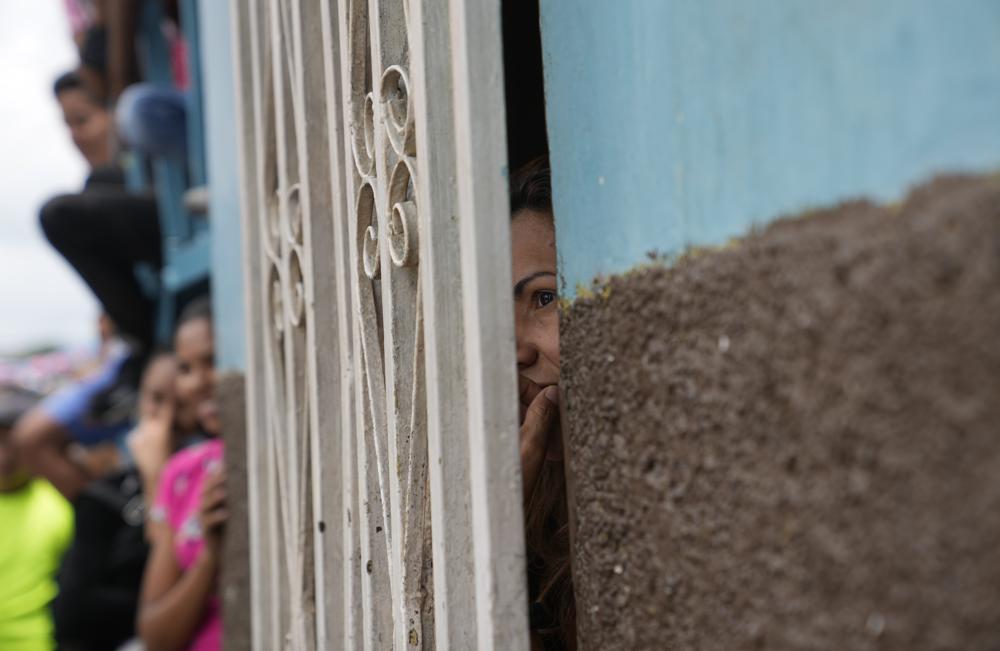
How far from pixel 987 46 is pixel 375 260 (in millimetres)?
1218

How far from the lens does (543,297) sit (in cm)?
205

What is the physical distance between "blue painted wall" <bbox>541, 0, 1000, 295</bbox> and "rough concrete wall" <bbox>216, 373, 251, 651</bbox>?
196cm

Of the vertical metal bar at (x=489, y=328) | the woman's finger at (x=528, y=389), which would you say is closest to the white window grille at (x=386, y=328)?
the vertical metal bar at (x=489, y=328)

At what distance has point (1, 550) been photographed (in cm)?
487

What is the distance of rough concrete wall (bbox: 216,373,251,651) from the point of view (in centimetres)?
324

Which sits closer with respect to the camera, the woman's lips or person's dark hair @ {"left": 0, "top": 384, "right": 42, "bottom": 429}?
the woman's lips

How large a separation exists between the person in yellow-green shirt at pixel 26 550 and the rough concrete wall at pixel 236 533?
5.61 feet

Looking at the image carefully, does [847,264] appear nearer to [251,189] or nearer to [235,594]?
[251,189]

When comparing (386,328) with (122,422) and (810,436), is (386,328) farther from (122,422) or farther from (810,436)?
(122,422)

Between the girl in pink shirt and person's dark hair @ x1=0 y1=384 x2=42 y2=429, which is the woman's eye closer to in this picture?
the girl in pink shirt

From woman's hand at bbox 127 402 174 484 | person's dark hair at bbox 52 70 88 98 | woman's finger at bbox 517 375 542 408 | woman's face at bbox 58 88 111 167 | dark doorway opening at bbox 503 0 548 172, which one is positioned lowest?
woman's finger at bbox 517 375 542 408

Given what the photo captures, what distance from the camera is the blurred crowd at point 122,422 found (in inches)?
142

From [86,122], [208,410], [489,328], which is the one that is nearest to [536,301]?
[489,328]

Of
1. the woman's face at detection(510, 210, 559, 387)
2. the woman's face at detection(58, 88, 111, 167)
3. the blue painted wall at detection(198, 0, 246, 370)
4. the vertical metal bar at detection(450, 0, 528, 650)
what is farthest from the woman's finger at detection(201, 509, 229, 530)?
the woman's face at detection(58, 88, 111, 167)
